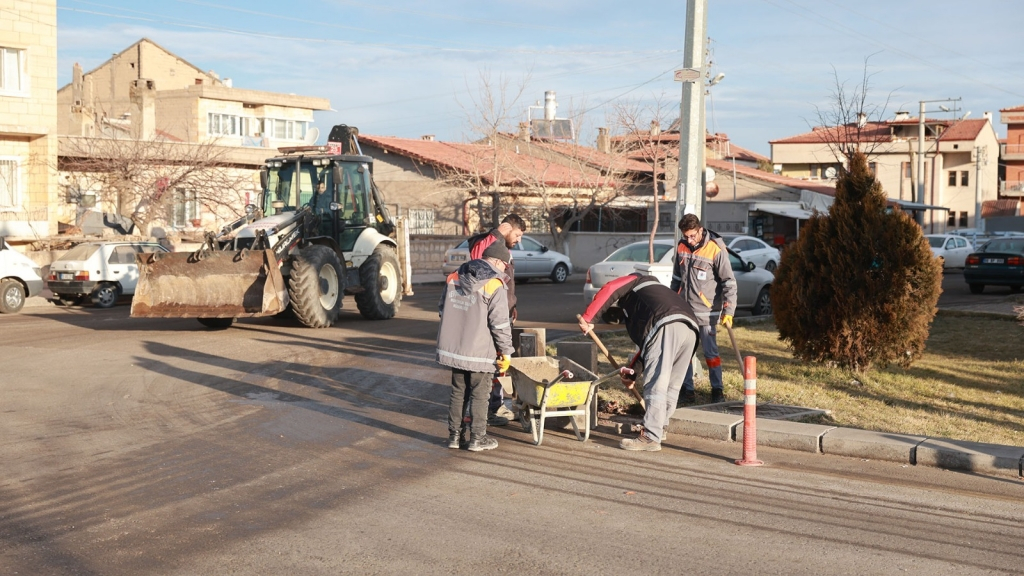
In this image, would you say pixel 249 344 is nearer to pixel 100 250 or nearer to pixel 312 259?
pixel 312 259

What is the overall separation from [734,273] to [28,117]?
74.6 feet

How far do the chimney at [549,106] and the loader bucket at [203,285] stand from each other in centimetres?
3030

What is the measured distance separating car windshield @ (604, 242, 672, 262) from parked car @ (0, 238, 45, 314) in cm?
1184

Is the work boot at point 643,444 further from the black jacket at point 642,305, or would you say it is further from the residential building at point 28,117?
the residential building at point 28,117

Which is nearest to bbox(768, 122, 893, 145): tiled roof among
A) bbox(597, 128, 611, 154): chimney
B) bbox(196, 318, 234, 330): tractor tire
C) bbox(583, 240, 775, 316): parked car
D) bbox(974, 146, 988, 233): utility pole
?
bbox(583, 240, 775, 316): parked car

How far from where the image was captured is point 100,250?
21844mm

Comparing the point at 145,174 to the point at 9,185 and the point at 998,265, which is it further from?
the point at 998,265

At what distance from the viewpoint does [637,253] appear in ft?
63.9

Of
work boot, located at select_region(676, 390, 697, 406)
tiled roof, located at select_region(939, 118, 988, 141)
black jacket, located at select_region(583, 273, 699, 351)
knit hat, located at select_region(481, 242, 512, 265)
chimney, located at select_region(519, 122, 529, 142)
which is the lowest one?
work boot, located at select_region(676, 390, 697, 406)

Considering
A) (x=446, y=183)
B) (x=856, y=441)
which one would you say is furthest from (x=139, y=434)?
(x=446, y=183)

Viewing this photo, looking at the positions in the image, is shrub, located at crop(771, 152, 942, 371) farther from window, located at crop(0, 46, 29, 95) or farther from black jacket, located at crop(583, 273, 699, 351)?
window, located at crop(0, 46, 29, 95)

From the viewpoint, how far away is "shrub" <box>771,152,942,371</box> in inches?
429

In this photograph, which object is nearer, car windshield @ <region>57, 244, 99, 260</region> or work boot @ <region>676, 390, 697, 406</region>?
work boot @ <region>676, 390, 697, 406</region>

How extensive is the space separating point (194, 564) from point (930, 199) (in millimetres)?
67560
